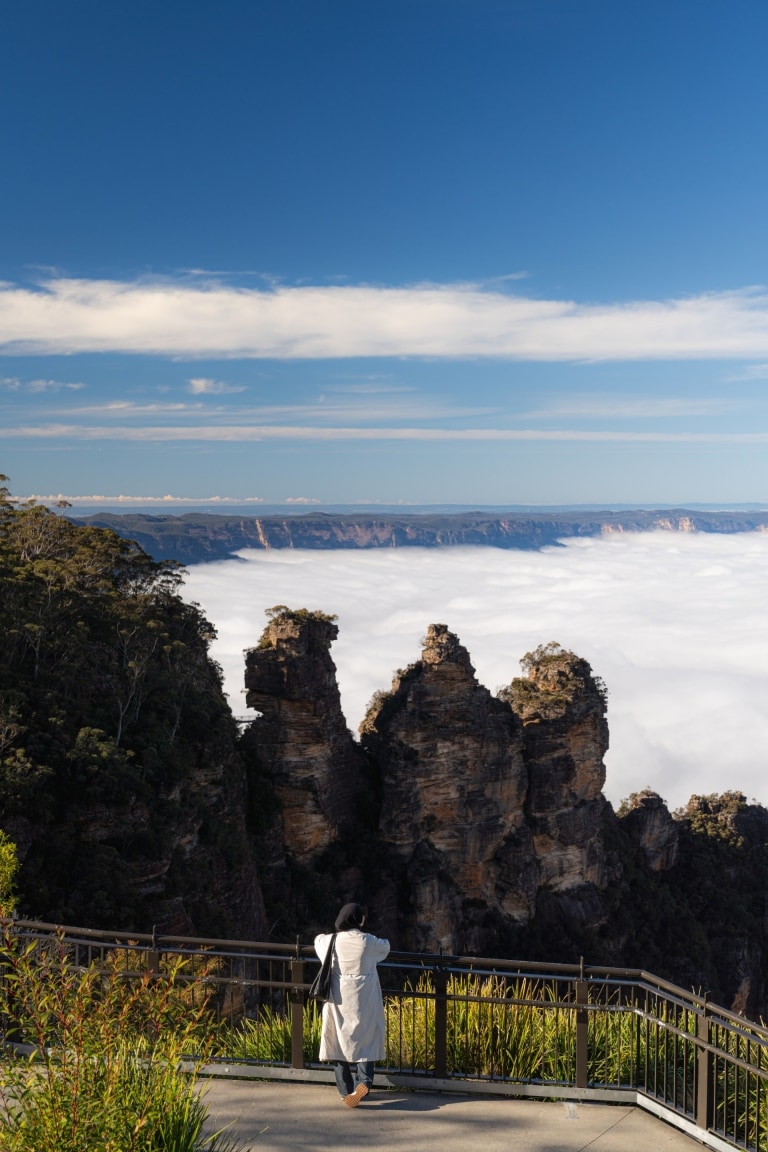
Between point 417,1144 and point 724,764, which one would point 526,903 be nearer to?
point 417,1144

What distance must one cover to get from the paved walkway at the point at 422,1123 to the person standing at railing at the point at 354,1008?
1.28 ft

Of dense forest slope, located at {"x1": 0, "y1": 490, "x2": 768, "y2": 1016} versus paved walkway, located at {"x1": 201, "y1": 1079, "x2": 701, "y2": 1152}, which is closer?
paved walkway, located at {"x1": 201, "y1": 1079, "x2": 701, "y2": 1152}

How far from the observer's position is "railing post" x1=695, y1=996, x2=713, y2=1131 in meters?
8.27

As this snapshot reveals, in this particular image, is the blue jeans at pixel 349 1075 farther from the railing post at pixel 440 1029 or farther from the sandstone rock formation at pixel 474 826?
the sandstone rock formation at pixel 474 826

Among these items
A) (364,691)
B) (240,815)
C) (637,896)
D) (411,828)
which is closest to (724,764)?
(364,691)

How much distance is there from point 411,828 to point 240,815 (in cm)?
1424

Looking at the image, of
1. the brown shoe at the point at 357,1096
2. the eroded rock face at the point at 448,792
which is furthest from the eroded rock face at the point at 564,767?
the brown shoe at the point at 357,1096

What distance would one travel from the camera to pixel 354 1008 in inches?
336

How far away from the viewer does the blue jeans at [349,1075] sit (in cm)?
872

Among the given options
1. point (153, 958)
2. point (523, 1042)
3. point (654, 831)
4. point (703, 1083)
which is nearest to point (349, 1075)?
point (523, 1042)

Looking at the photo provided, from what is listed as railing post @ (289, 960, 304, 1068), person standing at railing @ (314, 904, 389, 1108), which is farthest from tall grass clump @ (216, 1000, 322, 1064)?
person standing at railing @ (314, 904, 389, 1108)

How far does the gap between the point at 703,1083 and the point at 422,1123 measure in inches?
99.1

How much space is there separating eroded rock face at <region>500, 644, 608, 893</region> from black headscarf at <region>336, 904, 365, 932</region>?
45943 millimetres

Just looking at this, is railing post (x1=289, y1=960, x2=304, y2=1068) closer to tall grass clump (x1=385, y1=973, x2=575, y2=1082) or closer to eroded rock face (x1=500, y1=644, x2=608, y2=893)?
tall grass clump (x1=385, y1=973, x2=575, y2=1082)
